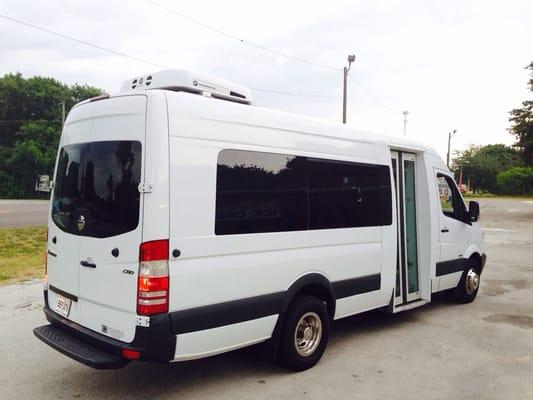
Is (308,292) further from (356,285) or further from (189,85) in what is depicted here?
(189,85)

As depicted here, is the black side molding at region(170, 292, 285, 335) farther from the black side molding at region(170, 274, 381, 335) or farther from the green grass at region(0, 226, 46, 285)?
the green grass at region(0, 226, 46, 285)

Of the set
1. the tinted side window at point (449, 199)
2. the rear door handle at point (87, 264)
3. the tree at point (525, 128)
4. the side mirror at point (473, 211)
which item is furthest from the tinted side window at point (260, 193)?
the tree at point (525, 128)

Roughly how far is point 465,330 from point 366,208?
7.18ft

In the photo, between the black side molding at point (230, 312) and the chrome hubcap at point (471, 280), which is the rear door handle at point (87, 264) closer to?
the black side molding at point (230, 312)

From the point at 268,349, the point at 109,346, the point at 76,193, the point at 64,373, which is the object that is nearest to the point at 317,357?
the point at 268,349

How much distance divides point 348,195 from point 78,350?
3055 mm

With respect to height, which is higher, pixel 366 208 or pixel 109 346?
pixel 366 208

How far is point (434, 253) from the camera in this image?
6.35m

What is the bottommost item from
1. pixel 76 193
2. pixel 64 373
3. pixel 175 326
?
pixel 64 373

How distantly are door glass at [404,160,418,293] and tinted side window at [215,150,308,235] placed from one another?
7.75 feet

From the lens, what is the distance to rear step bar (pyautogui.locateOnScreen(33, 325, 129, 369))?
3479 mm

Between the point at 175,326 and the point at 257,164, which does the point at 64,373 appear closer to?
the point at 175,326

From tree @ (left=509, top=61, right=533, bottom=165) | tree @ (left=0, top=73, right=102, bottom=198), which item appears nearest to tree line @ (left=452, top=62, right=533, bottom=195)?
tree @ (left=509, top=61, right=533, bottom=165)

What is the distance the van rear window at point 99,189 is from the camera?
3592 millimetres
